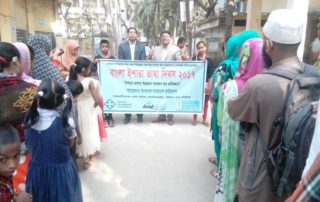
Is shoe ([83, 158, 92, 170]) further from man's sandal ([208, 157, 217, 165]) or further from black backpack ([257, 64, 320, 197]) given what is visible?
black backpack ([257, 64, 320, 197])

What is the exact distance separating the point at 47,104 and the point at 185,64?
3778 mm

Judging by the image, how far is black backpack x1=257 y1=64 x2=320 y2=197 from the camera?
53.8 inches

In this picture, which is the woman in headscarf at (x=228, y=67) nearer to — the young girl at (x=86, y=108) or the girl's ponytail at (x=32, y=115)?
the young girl at (x=86, y=108)

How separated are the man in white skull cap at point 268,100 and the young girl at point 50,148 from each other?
4.02ft

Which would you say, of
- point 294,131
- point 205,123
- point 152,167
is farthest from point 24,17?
point 294,131

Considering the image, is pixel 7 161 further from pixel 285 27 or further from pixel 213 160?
pixel 213 160

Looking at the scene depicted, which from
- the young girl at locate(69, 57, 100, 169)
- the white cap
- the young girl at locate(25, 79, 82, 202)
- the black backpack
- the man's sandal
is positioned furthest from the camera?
the man's sandal

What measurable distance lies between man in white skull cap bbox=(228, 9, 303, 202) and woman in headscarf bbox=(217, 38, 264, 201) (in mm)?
337

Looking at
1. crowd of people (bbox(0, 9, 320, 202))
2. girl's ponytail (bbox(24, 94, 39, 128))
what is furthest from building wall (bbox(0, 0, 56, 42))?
girl's ponytail (bbox(24, 94, 39, 128))

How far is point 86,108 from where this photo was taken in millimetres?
3689

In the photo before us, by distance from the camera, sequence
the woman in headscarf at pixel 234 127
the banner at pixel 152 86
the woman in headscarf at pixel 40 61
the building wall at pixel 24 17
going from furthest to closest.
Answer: the building wall at pixel 24 17
the banner at pixel 152 86
the woman in headscarf at pixel 40 61
the woman in headscarf at pixel 234 127

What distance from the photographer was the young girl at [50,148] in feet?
6.48

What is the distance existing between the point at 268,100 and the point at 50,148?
154 cm

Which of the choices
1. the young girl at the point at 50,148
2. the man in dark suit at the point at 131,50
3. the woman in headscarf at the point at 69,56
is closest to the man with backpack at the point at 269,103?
the young girl at the point at 50,148
